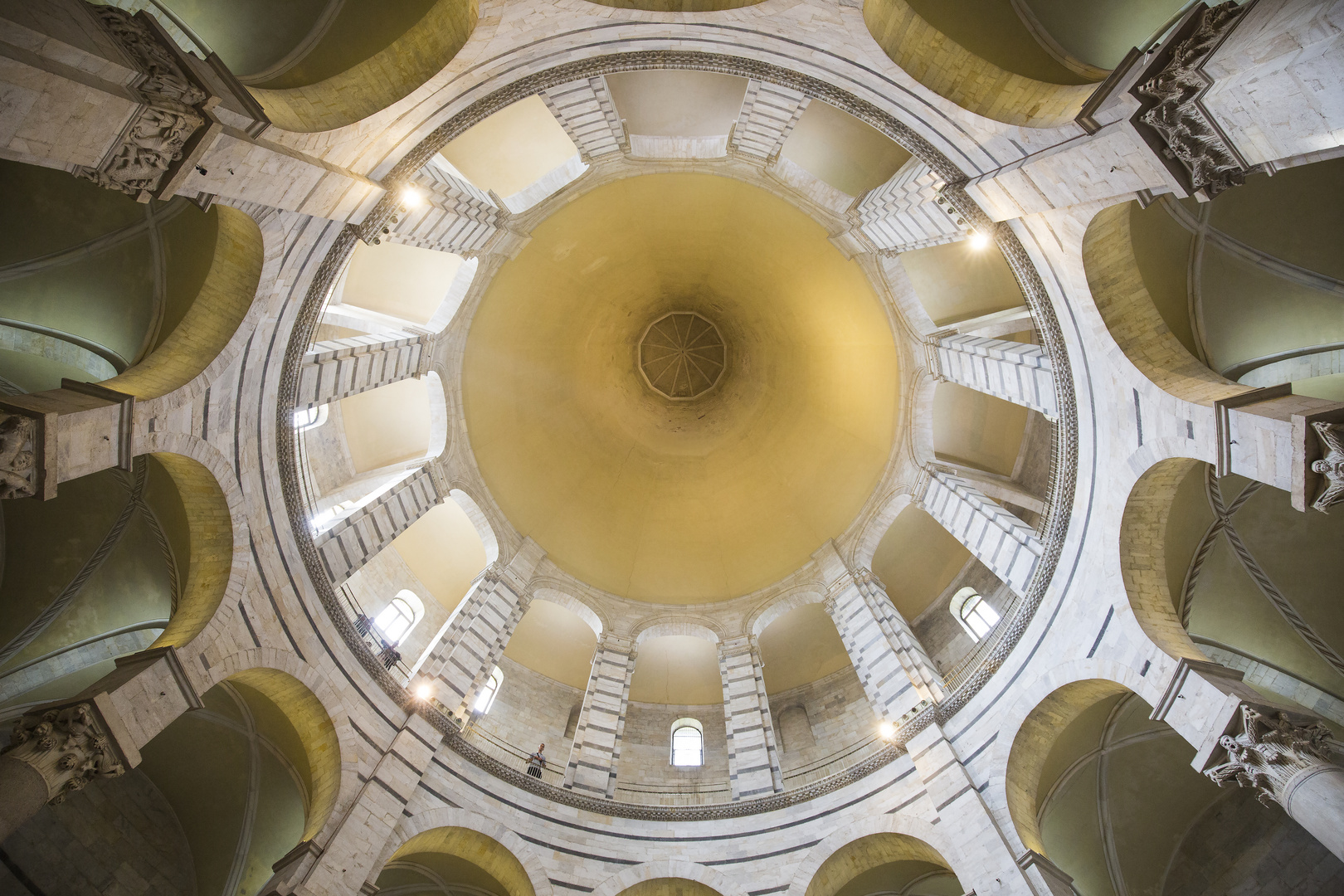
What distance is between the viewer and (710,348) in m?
21.8

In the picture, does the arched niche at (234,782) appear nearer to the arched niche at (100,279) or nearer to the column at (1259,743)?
the arched niche at (100,279)

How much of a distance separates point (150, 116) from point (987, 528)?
13.3m

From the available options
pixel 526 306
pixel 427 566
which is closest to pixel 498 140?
pixel 526 306

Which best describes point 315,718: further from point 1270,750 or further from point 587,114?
point 1270,750

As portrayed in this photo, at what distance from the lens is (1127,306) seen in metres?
10.1

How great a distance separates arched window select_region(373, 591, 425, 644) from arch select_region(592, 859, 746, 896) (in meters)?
8.44

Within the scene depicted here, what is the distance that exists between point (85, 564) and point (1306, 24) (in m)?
17.3

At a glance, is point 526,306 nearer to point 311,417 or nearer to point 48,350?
point 311,417

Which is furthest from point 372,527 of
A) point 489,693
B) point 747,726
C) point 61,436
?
point 747,726

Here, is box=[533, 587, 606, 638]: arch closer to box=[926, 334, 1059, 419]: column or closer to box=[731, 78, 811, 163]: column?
box=[926, 334, 1059, 419]: column

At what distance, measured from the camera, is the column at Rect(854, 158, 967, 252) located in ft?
39.2

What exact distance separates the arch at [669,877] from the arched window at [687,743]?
558 cm

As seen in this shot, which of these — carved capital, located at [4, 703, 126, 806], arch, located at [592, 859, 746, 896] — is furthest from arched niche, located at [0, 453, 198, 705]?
arch, located at [592, 859, 746, 896]

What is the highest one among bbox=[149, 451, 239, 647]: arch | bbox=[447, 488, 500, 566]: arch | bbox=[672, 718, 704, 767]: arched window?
bbox=[447, 488, 500, 566]: arch
